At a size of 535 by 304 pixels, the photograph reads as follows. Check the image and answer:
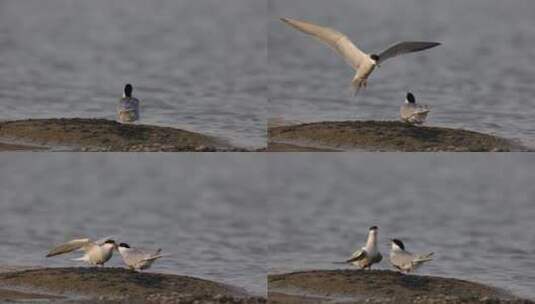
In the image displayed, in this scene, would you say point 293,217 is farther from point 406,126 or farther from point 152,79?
point 406,126

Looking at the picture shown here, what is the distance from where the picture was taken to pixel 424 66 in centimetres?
1711

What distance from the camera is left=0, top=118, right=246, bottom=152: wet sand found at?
42.5 feet

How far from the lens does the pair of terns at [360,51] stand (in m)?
12.0

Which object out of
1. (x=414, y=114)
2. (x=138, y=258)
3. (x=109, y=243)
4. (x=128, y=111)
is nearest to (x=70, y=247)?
(x=109, y=243)

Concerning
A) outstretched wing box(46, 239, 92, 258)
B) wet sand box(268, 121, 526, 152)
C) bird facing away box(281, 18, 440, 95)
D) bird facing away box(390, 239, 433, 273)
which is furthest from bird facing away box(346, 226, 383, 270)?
outstretched wing box(46, 239, 92, 258)

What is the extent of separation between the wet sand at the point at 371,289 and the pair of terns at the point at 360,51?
4.16 feet

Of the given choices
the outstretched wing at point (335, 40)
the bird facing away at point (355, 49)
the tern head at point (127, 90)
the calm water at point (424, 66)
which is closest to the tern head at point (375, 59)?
the bird facing away at point (355, 49)

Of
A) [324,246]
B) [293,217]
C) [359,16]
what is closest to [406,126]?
[324,246]

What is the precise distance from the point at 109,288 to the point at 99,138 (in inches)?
52.3

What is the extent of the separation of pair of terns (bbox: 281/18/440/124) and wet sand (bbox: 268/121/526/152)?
0.40 feet

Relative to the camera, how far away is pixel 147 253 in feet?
41.2

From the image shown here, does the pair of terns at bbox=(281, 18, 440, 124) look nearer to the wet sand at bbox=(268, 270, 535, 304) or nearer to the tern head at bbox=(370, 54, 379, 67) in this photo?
the tern head at bbox=(370, 54, 379, 67)

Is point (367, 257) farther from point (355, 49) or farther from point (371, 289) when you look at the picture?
point (355, 49)

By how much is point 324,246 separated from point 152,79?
11.4 ft
